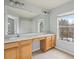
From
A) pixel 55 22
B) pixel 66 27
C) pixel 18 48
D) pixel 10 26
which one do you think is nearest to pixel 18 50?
pixel 18 48

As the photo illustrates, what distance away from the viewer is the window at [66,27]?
3.40 m

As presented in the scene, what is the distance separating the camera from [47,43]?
364 cm

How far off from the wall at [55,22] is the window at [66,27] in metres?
0.27

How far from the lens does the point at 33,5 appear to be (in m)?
3.53

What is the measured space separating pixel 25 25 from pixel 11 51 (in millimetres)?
1467

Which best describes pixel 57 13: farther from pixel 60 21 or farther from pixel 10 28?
pixel 10 28

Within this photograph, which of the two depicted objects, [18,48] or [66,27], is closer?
[18,48]

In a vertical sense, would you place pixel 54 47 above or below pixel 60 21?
below

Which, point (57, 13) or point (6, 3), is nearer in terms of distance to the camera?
point (6, 3)

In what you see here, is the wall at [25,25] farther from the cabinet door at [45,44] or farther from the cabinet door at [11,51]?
the cabinet door at [11,51]

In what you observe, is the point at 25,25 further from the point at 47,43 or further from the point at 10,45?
the point at 47,43
